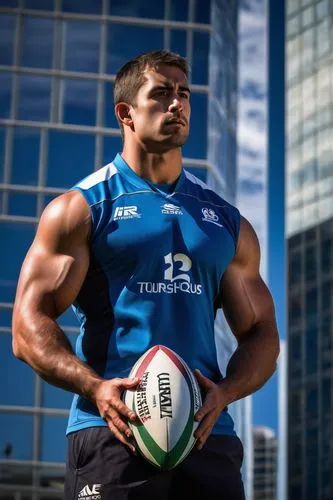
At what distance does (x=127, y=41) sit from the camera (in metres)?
27.9

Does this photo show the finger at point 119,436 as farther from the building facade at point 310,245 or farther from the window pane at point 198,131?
the building facade at point 310,245

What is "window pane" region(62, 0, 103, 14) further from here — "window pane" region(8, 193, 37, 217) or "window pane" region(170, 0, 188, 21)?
"window pane" region(8, 193, 37, 217)

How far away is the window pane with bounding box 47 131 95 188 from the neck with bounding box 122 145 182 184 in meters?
21.0

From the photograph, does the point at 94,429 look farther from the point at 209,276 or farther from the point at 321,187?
the point at 321,187

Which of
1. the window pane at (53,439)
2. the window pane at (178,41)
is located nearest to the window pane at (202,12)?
the window pane at (178,41)

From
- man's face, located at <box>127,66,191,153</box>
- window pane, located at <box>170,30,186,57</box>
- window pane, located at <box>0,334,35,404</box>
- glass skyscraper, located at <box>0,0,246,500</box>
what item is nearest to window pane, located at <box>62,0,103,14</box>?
glass skyscraper, located at <box>0,0,246,500</box>

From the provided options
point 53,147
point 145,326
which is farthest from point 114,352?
point 53,147

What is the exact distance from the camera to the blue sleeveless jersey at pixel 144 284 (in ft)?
15.7

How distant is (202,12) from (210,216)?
2392 centimetres

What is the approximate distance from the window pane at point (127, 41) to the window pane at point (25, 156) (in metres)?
2.46

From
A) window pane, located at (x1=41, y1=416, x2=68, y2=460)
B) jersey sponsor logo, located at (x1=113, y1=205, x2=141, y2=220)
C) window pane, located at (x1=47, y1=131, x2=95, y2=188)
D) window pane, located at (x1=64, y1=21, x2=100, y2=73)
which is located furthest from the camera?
window pane, located at (x1=64, y1=21, x2=100, y2=73)

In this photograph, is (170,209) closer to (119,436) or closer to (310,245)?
(119,436)

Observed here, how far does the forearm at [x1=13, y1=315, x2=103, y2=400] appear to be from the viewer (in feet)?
15.2

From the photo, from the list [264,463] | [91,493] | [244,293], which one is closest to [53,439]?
[244,293]
